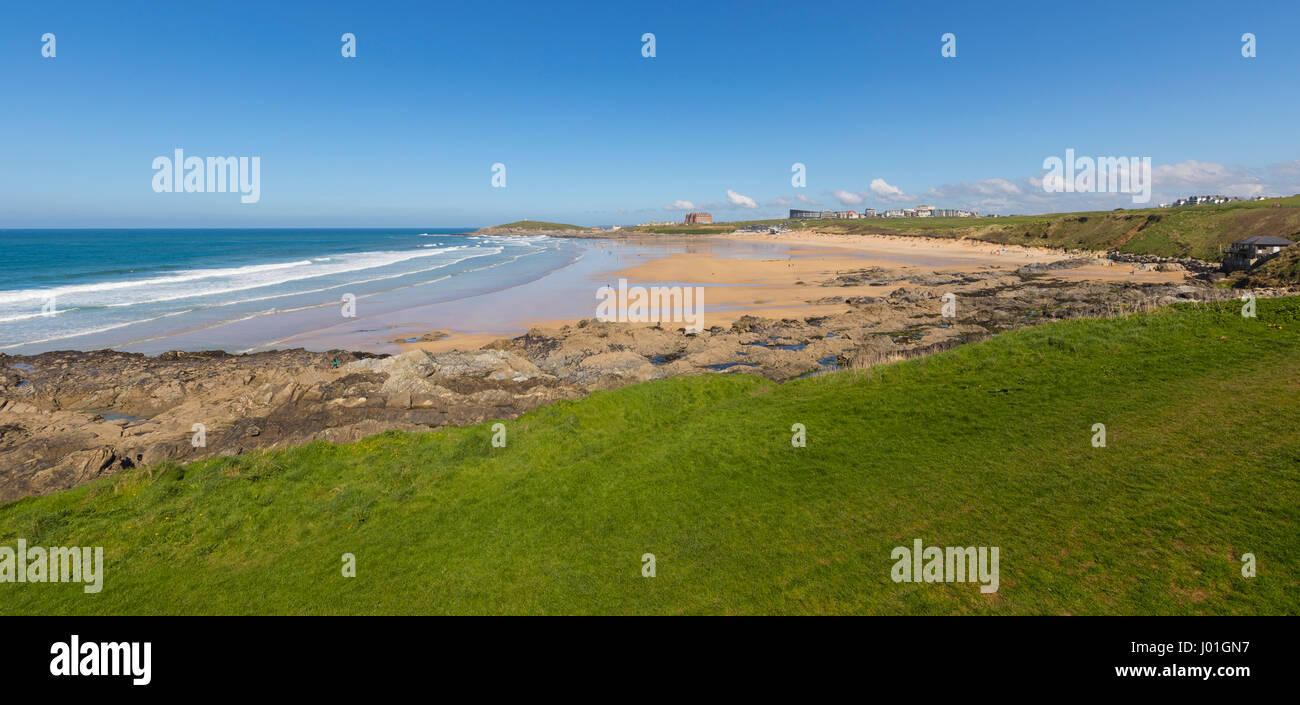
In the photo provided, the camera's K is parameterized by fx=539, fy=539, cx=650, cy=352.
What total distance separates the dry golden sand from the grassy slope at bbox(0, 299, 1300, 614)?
835 inches

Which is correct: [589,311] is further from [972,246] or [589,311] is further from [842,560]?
[972,246]

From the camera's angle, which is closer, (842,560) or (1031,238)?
(842,560)

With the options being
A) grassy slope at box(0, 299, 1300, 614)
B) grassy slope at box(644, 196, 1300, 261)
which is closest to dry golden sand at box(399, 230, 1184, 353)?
grassy slope at box(644, 196, 1300, 261)

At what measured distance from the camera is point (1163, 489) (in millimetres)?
10312

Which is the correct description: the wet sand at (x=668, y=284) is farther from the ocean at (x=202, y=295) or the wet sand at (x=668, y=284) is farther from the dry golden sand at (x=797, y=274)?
the ocean at (x=202, y=295)

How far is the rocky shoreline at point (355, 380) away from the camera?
→ 65.7 ft

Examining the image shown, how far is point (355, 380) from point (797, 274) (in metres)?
62.0

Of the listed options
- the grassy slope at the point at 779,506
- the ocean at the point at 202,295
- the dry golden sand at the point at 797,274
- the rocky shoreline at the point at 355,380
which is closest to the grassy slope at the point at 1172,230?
the dry golden sand at the point at 797,274

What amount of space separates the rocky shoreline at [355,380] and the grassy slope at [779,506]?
5.03m

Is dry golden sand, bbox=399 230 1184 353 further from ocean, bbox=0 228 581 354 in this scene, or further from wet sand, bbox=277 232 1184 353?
ocean, bbox=0 228 581 354

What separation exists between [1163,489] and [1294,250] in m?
61.7

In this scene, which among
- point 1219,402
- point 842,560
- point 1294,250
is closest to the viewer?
point 842,560
